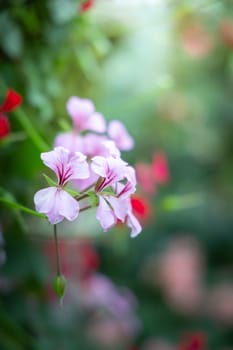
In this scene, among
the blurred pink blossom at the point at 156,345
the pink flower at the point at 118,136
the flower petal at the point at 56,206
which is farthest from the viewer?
the blurred pink blossom at the point at 156,345

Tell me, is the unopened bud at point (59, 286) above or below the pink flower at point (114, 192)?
below

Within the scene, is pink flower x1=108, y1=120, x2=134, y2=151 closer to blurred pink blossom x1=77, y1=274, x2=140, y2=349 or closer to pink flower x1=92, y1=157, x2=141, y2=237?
pink flower x1=92, y1=157, x2=141, y2=237

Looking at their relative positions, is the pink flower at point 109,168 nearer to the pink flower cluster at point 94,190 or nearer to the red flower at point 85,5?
the pink flower cluster at point 94,190

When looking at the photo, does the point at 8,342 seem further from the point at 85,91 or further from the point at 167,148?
the point at 167,148

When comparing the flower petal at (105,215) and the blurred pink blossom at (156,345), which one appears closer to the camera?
the flower petal at (105,215)

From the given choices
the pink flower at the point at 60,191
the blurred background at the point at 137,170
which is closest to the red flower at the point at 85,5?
the blurred background at the point at 137,170
